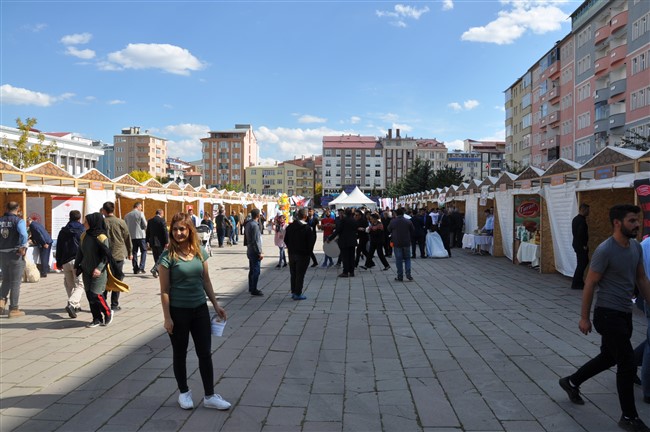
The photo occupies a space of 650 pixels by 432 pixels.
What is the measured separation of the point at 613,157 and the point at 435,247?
9.35 metres

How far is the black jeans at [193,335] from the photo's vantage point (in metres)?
4.24

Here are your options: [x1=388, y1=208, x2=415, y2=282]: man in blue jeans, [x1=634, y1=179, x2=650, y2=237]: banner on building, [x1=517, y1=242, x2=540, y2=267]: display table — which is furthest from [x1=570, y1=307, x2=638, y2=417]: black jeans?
[x1=517, y1=242, x2=540, y2=267]: display table

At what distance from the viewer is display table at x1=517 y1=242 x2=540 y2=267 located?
14.6 metres

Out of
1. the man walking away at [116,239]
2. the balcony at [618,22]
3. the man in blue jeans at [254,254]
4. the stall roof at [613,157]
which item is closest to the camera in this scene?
the man walking away at [116,239]

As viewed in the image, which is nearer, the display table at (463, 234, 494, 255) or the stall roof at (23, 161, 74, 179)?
the stall roof at (23, 161, 74, 179)

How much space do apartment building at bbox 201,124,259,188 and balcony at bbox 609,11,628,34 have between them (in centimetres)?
10584

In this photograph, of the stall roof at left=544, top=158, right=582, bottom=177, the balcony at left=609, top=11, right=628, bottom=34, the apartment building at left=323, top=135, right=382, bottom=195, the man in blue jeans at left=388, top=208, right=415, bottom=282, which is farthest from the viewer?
the apartment building at left=323, top=135, right=382, bottom=195

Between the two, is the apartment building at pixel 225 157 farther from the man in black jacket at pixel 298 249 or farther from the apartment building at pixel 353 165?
the man in black jacket at pixel 298 249

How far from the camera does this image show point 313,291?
1104 centimetres

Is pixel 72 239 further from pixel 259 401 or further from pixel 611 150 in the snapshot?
pixel 611 150

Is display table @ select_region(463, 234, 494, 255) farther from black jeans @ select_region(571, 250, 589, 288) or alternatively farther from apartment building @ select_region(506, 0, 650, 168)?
apartment building @ select_region(506, 0, 650, 168)

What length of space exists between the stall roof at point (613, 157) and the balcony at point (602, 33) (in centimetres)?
3653

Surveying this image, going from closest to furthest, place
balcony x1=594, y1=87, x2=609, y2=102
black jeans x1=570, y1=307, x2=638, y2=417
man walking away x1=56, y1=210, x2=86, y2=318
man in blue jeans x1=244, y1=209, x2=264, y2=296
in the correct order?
black jeans x1=570, y1=307, x2=638, y2=417 < man walking away x1=56, y1=210, x2=86, y2=318 < man in blue jeans x1=244, y1=209, x2=264, y2=296 < balcony x1=594, y1=87, x2=609, y2=102

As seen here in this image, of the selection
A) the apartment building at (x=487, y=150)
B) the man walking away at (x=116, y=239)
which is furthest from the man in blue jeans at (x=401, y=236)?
the apartment building at (x=487, y=150)
